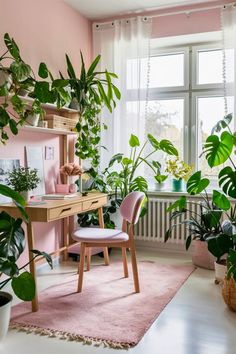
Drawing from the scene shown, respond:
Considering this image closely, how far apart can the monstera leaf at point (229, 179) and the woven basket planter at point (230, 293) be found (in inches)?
24.6

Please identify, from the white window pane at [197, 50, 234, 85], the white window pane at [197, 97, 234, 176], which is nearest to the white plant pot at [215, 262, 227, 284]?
the white window pane at [197, 97, 234, 176]

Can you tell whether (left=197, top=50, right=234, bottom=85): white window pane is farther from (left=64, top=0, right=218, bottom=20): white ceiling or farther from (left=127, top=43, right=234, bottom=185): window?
(left=64, top=0, right=218, bottom=20): white ceiling

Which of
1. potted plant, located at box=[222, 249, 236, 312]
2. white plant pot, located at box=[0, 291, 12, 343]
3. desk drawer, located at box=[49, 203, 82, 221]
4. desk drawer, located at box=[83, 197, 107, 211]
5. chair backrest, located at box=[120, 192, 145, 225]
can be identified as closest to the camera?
white plant pot, located at box=[0, 291, 12, 343]

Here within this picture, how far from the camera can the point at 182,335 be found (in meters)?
2.19

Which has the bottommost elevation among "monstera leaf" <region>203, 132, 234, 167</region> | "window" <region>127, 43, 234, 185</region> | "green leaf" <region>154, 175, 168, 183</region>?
"green leaf" <region>154, 175, 168, 183</region>

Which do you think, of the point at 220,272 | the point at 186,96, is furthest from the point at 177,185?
the point at 220,272

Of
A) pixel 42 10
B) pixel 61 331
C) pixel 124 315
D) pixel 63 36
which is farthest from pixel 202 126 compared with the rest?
pixel 61 331

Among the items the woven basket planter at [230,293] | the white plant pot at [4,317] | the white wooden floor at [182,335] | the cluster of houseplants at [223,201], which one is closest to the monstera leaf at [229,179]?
the cluster of houseplants at [223,201]

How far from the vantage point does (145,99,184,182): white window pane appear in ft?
14.2

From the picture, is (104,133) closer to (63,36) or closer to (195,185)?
(63,36)

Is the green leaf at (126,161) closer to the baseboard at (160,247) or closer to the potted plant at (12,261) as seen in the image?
the baseboard at (160,247)

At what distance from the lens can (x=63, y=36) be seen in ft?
12.4

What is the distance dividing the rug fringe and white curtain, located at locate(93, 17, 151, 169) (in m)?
2.31

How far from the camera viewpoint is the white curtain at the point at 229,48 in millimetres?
3727
